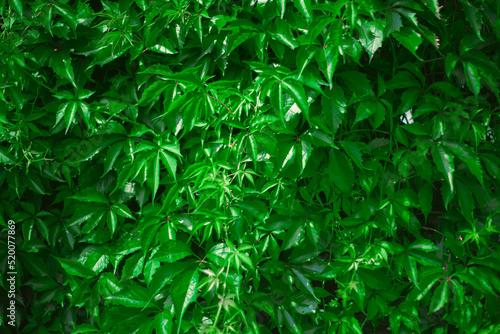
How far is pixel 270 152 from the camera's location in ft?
4.17

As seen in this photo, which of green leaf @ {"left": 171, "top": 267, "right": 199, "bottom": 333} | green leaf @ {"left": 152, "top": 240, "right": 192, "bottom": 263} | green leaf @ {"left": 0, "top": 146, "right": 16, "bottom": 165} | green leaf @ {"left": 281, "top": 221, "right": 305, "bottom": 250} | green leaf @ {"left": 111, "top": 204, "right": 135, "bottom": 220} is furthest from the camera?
green leaf @ {"left": 0, "top": 146, "right": 16, "bottom": 165}

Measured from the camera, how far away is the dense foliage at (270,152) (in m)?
1.29

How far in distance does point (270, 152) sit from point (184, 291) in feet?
1.55

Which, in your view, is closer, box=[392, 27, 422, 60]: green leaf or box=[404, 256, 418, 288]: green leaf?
box=[392, 27, 422, 60]: green leaf

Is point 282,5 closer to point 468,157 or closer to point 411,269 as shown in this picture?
point 468,157

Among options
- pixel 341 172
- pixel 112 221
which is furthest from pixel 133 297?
pixel 341 172

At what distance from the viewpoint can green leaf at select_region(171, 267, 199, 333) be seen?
1175mm

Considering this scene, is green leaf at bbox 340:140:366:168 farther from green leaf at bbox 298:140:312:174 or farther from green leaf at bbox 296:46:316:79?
green leaf at bbox 296:46:316:79

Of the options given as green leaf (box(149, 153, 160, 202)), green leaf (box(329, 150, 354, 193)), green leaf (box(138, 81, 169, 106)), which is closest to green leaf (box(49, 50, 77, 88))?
green leaf (box(138, 81, 169, 106))

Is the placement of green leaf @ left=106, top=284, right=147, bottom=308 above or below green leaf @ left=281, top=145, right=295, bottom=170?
below

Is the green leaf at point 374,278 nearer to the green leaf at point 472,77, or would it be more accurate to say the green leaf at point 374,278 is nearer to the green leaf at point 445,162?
the green leaf at point 445,162

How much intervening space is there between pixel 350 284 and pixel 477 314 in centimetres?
53

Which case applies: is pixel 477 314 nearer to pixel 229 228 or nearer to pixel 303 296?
pixel 303 296

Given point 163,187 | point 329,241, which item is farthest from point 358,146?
point 163,187
